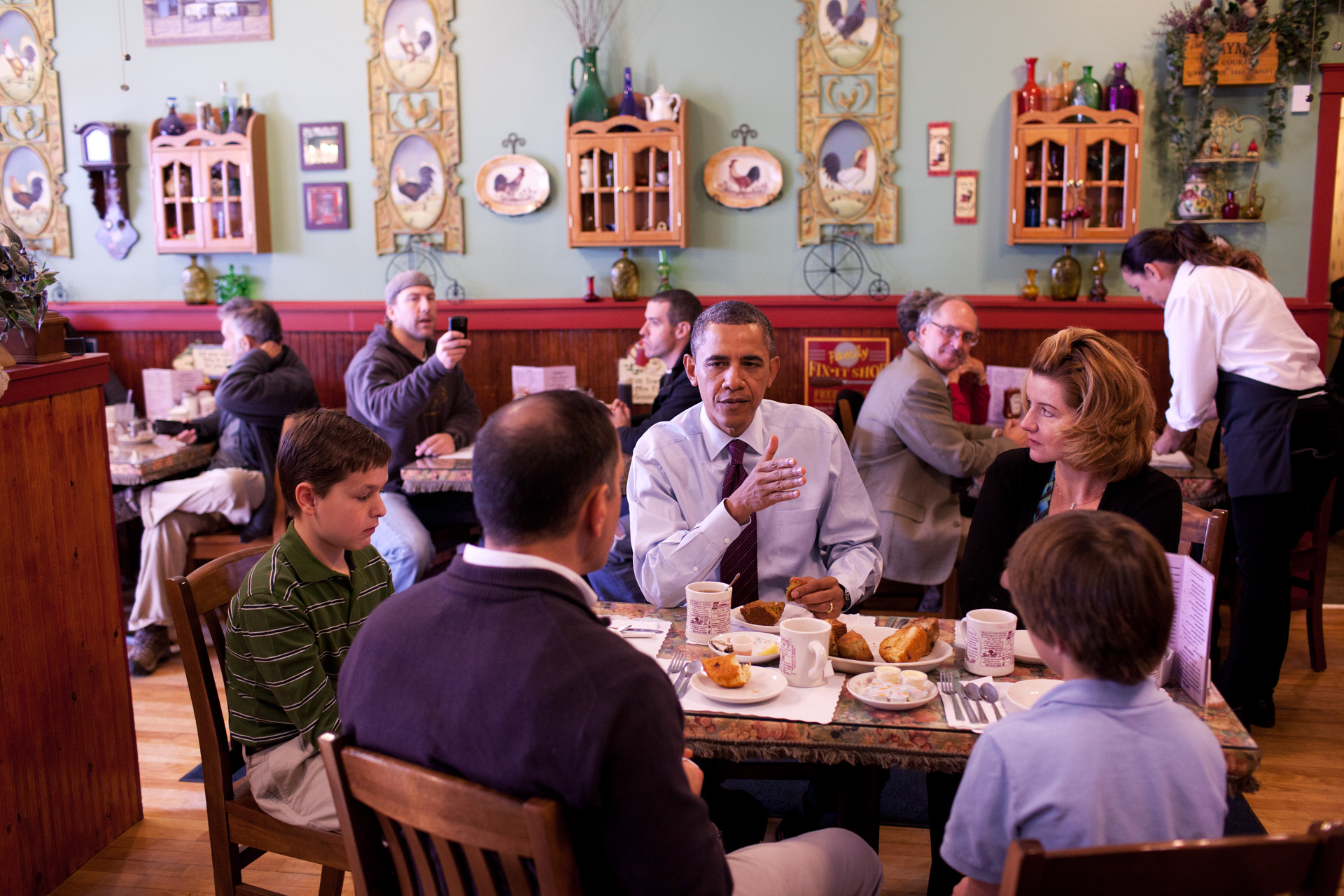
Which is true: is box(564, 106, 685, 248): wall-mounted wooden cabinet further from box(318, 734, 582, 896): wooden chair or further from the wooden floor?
box(318, 734, 582, 896): wooden chair

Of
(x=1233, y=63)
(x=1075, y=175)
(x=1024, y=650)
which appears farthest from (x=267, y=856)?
(x=1233, y=63)

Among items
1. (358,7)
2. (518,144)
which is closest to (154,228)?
(358,7)

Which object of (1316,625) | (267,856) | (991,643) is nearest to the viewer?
(991,643)

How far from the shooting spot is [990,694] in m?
1.90

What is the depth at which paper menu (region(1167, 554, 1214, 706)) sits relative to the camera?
182cm

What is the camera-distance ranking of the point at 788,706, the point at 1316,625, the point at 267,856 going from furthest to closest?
the point at 1316,625 → the point at 267,856 → the point at 788,706

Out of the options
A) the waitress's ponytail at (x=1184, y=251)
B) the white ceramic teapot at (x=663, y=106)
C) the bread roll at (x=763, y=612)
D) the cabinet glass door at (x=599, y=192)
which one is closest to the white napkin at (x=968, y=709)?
the bread roll at (x=763, y=612)

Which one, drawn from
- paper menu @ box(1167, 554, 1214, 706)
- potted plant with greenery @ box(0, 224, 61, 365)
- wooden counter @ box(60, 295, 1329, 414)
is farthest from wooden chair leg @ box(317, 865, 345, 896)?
wooden counter @ box(60, 295, 1329, 414)

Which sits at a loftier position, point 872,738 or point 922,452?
point 922,452

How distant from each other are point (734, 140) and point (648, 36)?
704mm

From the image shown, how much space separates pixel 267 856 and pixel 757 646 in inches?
68.9

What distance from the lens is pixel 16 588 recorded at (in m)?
2.59

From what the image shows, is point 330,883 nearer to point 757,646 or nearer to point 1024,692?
point 757,646

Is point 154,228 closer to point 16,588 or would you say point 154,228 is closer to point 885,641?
point 16,588
